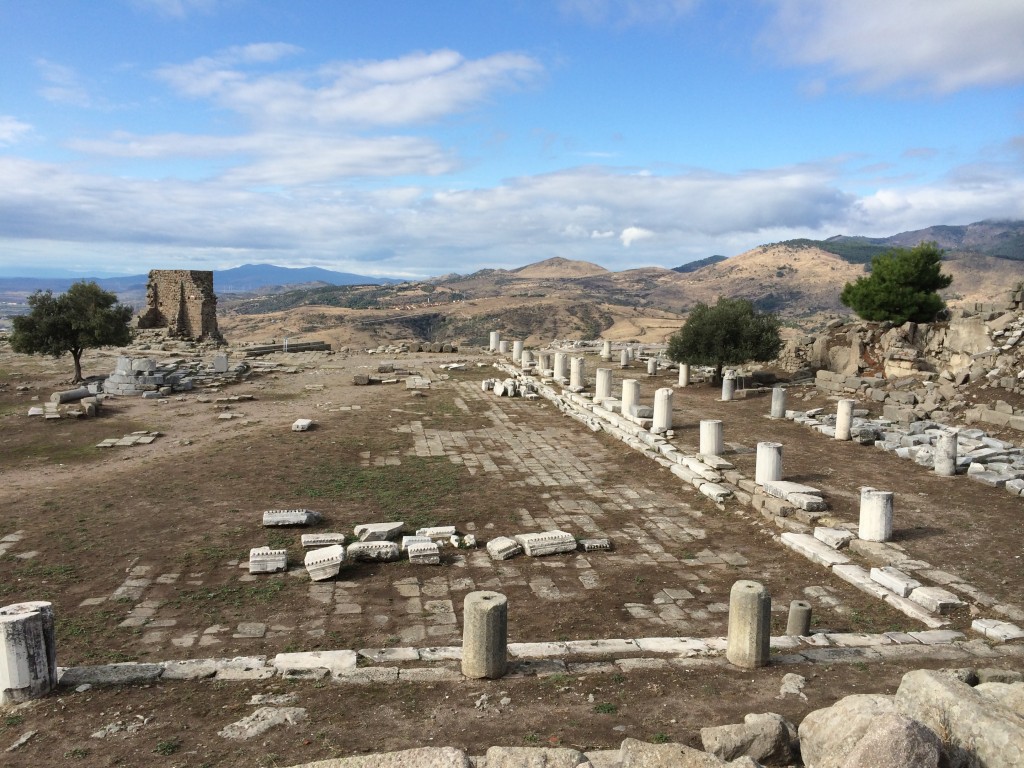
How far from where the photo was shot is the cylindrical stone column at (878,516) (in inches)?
377

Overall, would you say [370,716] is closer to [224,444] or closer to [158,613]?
[158,613]

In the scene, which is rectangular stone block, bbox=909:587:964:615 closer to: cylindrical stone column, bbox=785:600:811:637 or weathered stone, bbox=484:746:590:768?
cylindrical stone column, bbox=785:600:811:637

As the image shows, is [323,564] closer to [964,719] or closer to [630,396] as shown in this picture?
[964,719]

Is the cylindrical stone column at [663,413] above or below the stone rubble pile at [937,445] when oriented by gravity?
above

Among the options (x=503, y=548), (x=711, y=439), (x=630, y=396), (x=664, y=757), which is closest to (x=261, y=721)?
(x=664, y=757)

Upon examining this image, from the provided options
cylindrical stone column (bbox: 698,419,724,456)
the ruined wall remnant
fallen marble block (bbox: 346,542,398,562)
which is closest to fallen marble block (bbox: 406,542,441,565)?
fallen marble block (bbox: 346,542,398,562)

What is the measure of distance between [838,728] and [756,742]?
0.55 metres

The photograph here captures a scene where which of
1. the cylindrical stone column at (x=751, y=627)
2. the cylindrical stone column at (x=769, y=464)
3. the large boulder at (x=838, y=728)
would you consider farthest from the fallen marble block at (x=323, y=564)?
the cylindrical stone column at (x=769, y=464)

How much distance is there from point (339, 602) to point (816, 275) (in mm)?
118880

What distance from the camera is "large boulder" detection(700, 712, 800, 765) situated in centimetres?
478

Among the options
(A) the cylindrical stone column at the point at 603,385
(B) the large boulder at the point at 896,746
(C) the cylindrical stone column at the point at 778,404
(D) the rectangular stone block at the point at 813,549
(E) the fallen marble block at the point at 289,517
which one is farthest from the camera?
(A) the cylindrical stone column at the point at 603,385

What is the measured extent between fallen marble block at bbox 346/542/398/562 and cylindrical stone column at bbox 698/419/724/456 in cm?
754

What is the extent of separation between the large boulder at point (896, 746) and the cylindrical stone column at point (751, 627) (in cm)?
203

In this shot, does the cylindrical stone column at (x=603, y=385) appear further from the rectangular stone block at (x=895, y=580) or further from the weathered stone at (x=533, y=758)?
the weathered stone at (x=533, y=758)
